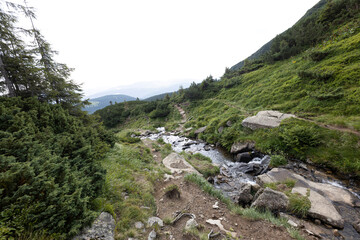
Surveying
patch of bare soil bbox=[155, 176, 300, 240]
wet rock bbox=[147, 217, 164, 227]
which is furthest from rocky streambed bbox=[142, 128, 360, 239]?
wet rock bbox=[147, 217, 164, 227]

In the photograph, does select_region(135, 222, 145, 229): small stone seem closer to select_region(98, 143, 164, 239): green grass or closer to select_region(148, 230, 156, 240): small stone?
select_region(98, 143, 164, 239): green grass

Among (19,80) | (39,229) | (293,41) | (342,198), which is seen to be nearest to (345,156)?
(342,198)

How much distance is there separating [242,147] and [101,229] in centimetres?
1454

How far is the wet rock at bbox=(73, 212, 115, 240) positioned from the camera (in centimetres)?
372

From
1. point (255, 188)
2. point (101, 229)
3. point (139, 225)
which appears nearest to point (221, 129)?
point (255, 188)

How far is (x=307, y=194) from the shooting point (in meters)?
7.11

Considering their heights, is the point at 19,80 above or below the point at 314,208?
above

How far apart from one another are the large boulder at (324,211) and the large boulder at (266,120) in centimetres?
905

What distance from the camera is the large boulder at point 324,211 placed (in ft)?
18.8

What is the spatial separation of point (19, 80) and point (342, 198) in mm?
21309

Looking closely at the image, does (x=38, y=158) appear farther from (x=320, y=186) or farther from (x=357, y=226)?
(x=320, y=186)

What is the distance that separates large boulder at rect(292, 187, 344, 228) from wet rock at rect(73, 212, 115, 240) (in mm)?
8673

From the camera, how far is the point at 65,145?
634 cm

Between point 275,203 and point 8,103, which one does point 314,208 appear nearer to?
point 275,203
